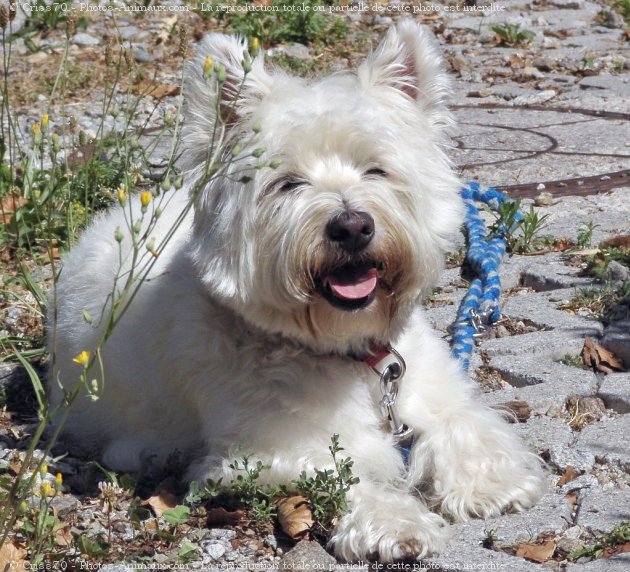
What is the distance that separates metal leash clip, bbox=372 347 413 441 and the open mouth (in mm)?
378

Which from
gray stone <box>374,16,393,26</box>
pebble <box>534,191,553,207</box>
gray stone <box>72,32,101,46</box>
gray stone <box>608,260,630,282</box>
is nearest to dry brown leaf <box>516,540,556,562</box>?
gray stone <box>608,260,630,282</box>

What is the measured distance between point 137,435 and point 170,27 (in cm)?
737

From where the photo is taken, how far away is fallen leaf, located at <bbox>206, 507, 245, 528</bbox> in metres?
3.46

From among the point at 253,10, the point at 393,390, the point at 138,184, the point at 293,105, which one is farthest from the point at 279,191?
the point at 253,10

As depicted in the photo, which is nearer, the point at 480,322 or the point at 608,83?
the point at 480,322

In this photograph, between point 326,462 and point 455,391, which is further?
point 455,391

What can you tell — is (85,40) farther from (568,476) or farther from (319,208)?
(568,476)

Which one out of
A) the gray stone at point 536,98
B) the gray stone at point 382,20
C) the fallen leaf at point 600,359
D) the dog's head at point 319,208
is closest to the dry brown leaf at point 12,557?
the dog's head at point 319,208

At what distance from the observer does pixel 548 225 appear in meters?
5.96

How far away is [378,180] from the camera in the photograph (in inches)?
141

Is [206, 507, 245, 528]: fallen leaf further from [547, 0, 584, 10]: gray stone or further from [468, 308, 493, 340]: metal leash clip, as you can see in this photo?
[547, 0, 584, 10]: gray stone

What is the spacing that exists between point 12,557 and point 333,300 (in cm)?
130

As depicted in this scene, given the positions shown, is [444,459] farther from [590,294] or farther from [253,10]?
[253,10]

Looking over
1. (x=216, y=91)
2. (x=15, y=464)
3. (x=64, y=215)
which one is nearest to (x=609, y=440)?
(x=216, y=91)
